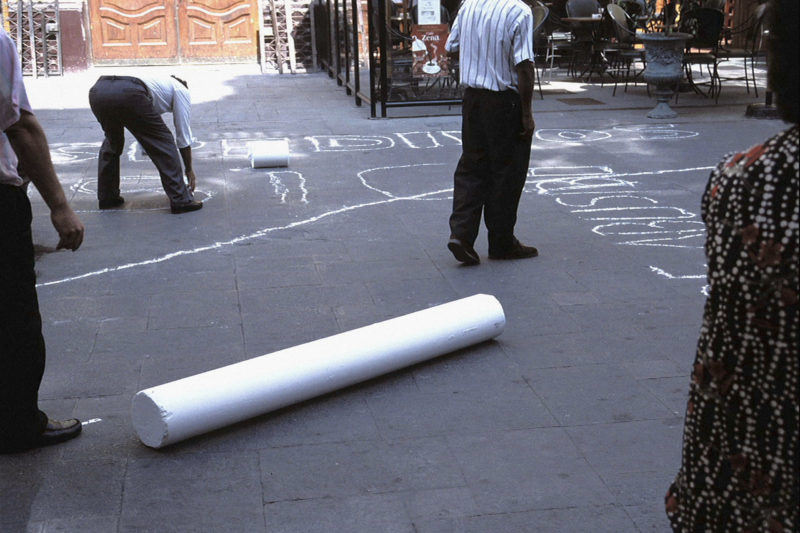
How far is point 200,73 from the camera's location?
18.7 metres

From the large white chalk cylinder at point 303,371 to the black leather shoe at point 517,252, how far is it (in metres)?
1.54

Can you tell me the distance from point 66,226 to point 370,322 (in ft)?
6.20

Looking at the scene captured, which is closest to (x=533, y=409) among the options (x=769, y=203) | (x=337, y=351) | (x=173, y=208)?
(x=337, y=351)

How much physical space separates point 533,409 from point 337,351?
83 centimetres

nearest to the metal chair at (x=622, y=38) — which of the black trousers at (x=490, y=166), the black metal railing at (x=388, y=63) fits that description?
the black metal railing at (x=388, y=63)

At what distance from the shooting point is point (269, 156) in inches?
369

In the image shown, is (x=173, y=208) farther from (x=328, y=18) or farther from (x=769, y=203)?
(x=328, y=18)

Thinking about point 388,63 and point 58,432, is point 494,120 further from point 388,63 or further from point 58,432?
point 388,63

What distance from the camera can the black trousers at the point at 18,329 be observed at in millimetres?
3510

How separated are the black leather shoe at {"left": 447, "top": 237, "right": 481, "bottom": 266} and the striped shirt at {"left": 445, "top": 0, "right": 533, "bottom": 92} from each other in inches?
36.5

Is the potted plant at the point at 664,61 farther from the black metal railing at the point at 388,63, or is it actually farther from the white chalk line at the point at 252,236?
the white chalk line at the point at 252,236

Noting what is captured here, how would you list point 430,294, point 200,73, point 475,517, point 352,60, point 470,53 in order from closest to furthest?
point 475,517, point 430,294, point 470,53, point 352,60, point 200,73

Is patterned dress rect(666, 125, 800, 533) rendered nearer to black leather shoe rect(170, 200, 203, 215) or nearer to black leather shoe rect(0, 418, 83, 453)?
black leather shoe rect(0, 418, 83, 453)

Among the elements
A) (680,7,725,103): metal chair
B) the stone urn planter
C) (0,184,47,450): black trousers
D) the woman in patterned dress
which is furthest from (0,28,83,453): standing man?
(680,7,725,103): metal chair
